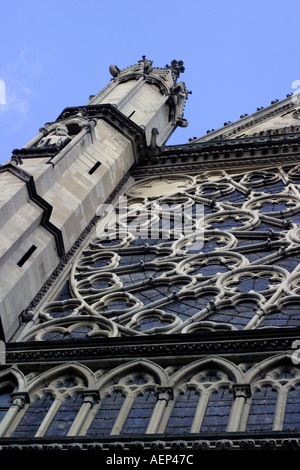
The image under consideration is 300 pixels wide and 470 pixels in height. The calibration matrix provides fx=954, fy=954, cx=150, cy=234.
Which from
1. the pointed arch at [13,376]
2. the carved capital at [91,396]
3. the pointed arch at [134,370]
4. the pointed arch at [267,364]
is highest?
the pointed arch at [267,364]

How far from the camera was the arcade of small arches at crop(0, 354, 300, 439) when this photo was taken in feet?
39.1

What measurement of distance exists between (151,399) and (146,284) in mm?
4427

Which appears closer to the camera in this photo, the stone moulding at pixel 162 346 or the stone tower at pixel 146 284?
the stone tower at pixel 146 284

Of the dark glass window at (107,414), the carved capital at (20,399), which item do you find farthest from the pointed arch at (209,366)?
the carved capital at (20,399)

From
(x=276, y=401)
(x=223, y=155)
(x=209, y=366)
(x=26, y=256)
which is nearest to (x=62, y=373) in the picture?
(x=209, y=366)

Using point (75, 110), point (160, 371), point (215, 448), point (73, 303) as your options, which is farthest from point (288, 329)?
point (75, 110)

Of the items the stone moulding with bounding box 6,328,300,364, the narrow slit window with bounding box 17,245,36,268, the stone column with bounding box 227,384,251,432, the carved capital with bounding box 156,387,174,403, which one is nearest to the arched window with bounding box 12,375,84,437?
the stone moulding with bounding box 6,328,300,364

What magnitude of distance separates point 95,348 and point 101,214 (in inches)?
287

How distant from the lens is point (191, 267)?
1744 cm

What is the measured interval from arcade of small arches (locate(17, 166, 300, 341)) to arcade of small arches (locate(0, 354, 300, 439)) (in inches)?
63.8

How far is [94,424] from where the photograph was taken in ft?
40.4

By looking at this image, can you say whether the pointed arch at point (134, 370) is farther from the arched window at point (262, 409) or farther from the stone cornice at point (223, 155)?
the stone cornice at point (223, 155)

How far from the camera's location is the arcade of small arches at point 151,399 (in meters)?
11.9

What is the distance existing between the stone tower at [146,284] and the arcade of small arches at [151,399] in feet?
0.07
